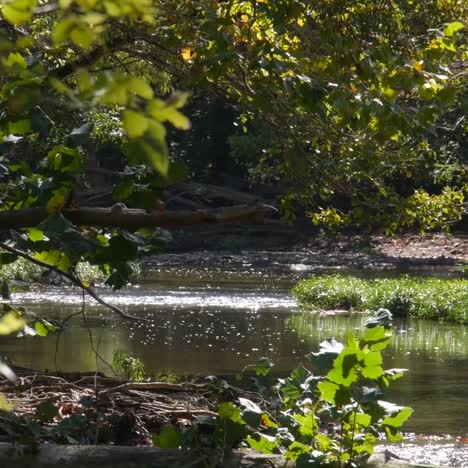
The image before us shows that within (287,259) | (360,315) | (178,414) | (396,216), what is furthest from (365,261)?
(178,414)

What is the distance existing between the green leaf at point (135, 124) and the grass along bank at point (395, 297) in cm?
1757

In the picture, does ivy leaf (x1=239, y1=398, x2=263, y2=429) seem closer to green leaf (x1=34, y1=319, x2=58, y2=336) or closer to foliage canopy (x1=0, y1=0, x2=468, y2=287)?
foliage canopy (x1=0, y1=0, x2=468, y2=287)

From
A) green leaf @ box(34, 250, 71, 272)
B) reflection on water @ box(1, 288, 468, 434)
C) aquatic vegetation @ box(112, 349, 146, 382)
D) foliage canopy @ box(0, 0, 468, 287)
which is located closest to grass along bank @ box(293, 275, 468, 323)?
reflection on water @ box(1, 288, 468, 434)

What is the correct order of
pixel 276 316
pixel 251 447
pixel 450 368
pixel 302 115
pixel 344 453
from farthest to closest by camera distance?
pixel 276 316, pixel 450 368, pixel 302 115, pixel 251 447, pixel 344 453

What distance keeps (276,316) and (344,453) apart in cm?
1409

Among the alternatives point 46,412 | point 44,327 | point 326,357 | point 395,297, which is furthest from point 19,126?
point 395,297

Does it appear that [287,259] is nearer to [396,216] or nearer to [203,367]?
[203,367]

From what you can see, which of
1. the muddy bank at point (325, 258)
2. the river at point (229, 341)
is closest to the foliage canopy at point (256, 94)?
the river at point (229, 341)

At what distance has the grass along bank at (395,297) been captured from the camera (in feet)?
63.7

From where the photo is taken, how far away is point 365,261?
3444 centimetres

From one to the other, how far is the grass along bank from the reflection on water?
561 millimetres

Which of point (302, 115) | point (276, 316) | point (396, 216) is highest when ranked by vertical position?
point (302, 115)

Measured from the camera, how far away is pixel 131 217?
337cm

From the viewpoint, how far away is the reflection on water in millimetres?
10906
